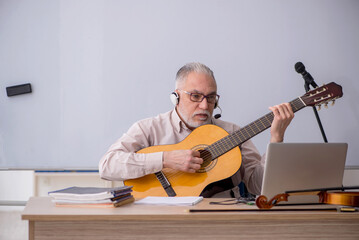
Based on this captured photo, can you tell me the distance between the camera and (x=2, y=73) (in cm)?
347

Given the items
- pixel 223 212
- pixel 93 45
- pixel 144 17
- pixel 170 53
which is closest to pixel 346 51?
pixel 170 53

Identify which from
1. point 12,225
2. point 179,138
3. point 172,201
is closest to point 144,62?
point 179,138

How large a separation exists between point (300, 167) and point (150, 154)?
798 millimetres

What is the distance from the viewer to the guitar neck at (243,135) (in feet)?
6.45

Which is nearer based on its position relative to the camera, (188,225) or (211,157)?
(188,225)

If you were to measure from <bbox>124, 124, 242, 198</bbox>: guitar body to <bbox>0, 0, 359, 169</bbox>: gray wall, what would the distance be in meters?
1.37

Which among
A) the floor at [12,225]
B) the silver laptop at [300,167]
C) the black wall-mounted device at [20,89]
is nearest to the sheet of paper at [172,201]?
the silver laptop at [300,167]

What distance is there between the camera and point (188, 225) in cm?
125

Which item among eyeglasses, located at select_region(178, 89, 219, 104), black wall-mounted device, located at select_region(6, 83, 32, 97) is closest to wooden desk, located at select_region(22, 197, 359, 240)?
eyeglasses, located at select_region(178, 89, 219, 104)

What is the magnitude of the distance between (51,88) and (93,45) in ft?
1.55

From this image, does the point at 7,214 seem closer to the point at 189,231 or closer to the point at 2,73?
the point at 2,73

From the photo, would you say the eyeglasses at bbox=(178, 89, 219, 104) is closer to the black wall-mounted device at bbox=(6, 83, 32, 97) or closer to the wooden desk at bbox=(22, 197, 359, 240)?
the wooden desk at bbox=(22, 197, 359, 240)

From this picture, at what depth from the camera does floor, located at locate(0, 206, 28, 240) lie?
3217 millimetres

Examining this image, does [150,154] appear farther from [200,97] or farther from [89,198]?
[89,198]
